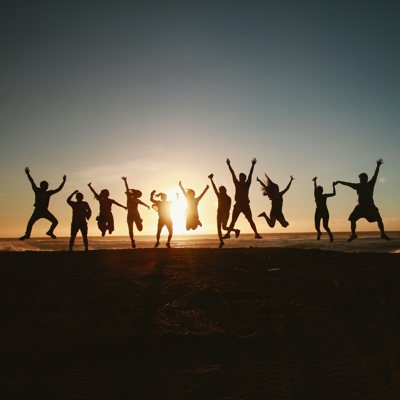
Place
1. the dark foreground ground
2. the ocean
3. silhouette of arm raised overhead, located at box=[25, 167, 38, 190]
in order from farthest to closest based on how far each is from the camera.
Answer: the ocean
silhouette of arm raised overhead, located at box=[25, 167, 38, 190]
the dark foreground ground

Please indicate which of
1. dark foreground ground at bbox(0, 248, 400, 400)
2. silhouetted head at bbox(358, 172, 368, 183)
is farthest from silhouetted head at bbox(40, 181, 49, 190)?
silhouetted head at bbox(358, 172, 368, 183)

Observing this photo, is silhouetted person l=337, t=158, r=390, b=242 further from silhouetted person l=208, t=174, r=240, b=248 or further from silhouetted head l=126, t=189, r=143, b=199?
silhouetted head l=126, t=189, r=143, b=199

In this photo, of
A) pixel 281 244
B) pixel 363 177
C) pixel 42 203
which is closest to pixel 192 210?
pixel 42 203

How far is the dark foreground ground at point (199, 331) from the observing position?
17.0ft

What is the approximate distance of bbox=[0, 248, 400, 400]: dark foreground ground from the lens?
17.0ft

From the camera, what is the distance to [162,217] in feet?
49.9

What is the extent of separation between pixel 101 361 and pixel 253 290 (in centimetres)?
357

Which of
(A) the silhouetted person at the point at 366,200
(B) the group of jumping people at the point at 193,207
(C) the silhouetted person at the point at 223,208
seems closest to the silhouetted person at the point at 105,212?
(B) the group of jumping people at the point at 193,207

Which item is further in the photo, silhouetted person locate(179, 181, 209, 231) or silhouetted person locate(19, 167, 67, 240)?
silhouetted person locate(179, 181, 209, 231)

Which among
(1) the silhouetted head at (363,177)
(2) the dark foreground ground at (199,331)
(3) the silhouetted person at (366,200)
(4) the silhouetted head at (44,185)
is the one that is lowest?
(2) the dark foreground ground at (199,331)

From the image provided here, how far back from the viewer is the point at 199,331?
261 inches

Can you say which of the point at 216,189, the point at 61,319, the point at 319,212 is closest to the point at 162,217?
the point at 216,189

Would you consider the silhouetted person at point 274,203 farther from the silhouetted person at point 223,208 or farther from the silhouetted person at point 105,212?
the silhouetted person at point 105,212

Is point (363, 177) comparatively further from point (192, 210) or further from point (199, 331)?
point (199, 331)
